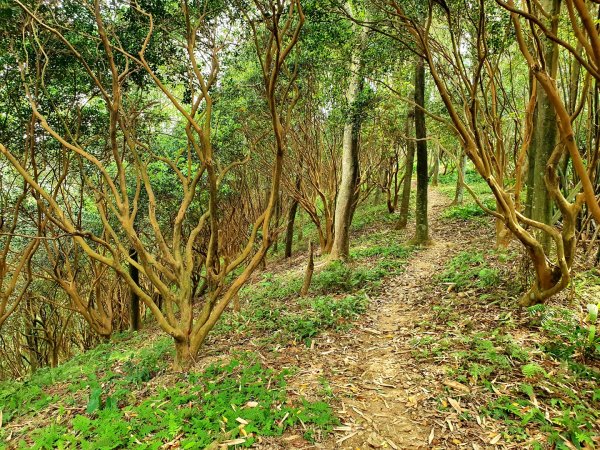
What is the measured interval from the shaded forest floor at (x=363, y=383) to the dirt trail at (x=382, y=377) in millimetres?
16

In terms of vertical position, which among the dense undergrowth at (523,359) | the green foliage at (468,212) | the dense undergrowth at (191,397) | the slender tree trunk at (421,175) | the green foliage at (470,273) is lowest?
the dense undergrowth at (191,397)

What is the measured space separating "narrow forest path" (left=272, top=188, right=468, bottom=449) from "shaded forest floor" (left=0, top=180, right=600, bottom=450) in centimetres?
2

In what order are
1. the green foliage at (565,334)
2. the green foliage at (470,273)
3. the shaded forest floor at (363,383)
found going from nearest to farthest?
the shaded forest floor at (363,383)
the green foliage at (565,334)
the green foliage at (470,273)

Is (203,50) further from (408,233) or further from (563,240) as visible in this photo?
(408,233)

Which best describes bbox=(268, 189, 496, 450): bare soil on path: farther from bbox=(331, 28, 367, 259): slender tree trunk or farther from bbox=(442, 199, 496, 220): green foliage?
bbox=(442, 199, 496, 220): green foliage

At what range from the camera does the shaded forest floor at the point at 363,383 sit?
3.05 meters

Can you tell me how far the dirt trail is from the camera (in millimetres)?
3080

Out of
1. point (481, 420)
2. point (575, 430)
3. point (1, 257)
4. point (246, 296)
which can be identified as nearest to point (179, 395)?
point (481, 420)

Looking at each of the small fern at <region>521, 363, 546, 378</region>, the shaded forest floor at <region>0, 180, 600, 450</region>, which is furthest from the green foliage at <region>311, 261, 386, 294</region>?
the small fern at <region>521, 363, 546, 378</region>

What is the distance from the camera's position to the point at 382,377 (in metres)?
3.92

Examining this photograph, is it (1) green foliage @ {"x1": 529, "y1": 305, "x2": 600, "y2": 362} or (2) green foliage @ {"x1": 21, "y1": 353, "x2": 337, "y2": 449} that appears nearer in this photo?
(2) green foliage @ {"x1": 21, "y1": 353, "x2": 337, "y2": 449}

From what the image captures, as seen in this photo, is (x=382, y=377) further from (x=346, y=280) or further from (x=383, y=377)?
(x=346, y=280)

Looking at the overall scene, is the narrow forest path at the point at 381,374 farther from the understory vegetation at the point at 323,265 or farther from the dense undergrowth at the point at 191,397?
the dense undergrowth at the point at 191,397

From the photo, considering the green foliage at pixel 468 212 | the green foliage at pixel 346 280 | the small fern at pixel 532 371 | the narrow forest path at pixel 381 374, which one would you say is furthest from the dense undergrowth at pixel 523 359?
the green foliage at pixel 468 212
